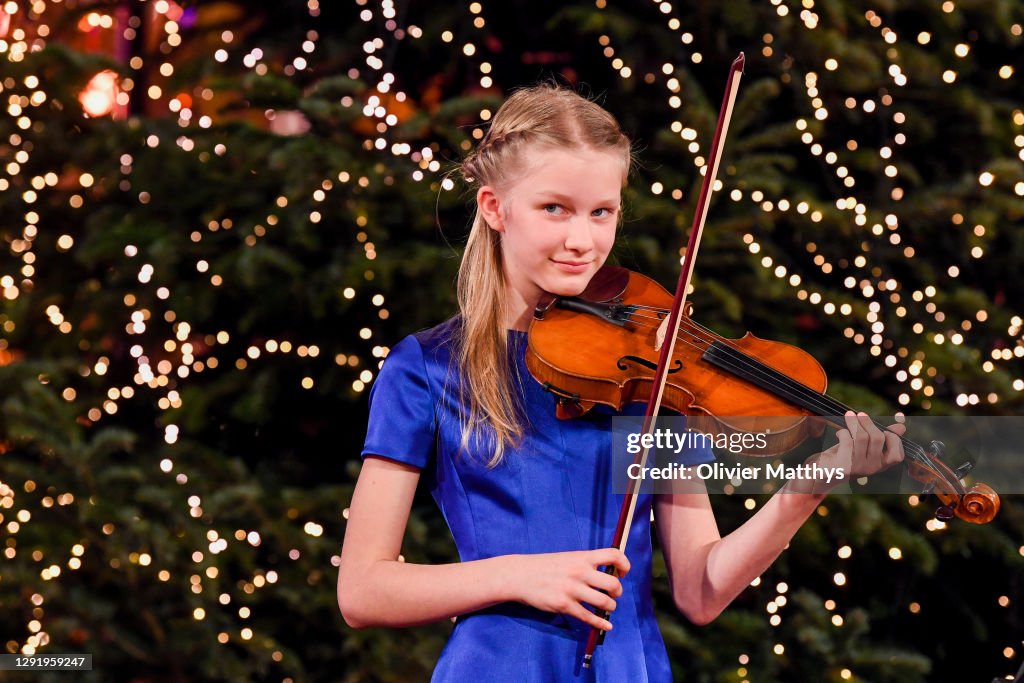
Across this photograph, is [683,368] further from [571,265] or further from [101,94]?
[101,94]

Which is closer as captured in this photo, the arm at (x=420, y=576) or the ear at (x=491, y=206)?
the arm at (x=420, y=576)

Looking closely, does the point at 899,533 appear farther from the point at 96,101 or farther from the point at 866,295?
the point at 96,101

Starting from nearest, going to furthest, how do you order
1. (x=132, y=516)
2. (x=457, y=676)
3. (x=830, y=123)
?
(x=457, y=676) < (x=132, y=516) < (x=830, y=123)

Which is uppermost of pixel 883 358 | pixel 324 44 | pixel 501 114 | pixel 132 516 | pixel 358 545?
pixel 324 44

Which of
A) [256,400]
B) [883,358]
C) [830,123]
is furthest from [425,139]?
[883,358]

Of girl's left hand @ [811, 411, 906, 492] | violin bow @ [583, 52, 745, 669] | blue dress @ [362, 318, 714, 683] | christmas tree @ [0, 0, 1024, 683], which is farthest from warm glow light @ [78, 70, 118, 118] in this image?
girl's left hand @ [811, 411, 906, 492]

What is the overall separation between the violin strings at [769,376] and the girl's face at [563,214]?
0.31 ft

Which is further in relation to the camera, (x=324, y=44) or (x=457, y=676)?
(x=324, y=44)

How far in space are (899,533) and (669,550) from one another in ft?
3.98

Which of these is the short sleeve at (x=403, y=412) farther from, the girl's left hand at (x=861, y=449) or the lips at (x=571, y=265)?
the girl's left hand at (x=861, y=449)

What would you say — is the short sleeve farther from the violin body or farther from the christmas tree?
the christmas tree

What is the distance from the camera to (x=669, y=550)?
1229mm

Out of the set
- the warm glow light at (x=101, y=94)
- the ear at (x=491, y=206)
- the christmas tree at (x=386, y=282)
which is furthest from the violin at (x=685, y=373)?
the warm glow light at (x=101, y=94)

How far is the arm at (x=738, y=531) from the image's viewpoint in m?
1.07
